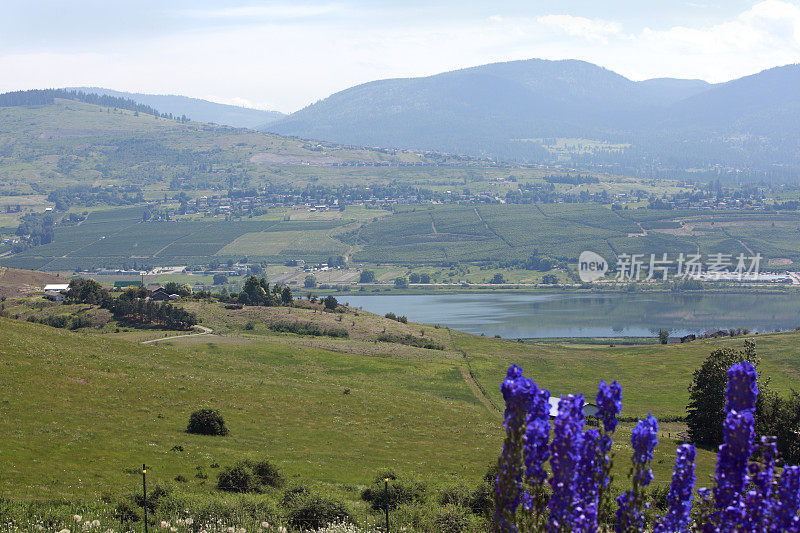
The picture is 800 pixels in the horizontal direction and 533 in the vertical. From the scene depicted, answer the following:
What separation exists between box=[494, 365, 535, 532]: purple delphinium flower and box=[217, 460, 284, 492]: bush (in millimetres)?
19048

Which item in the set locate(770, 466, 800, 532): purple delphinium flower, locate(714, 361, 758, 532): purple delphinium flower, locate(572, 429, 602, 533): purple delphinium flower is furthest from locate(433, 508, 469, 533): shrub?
locate(770, 466, 800, 532): purple delphinium flower

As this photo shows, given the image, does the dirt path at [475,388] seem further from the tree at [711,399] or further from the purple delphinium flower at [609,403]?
the purple delphinium flower at [609,403]

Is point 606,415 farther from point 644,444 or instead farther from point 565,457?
point 565,457

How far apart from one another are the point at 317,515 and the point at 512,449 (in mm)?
14821

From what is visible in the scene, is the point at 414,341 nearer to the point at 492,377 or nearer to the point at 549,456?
the point at 492,377

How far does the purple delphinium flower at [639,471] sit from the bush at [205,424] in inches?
1230

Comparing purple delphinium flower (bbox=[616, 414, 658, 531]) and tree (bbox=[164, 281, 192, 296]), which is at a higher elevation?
purple delphinium flower (bbox=[616, 414, 658, 531])

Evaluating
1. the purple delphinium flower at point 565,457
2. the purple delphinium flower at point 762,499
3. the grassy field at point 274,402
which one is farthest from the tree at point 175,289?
the purple delphinium flower at point 762,499

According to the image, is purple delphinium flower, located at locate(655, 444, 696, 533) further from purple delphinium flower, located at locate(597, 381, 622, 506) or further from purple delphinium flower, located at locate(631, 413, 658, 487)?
purple delphinium flower, located at locate(597, 381, 622, 506)

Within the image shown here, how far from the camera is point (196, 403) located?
45625 millimetres

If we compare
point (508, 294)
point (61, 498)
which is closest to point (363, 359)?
point (61, 498)

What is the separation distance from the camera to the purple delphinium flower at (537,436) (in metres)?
A: 10.5

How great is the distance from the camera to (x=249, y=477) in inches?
1169

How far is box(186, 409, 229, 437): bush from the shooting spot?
39062 mm
